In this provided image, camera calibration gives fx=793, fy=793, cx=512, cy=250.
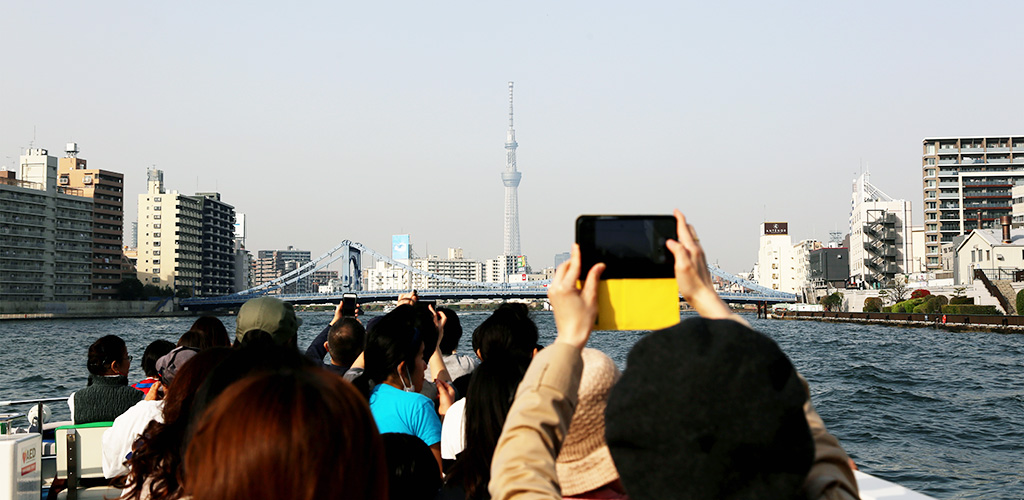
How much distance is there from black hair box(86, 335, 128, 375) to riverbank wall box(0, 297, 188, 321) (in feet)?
208

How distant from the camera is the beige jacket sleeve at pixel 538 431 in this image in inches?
42.5

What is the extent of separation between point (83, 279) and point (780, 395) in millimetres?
75720

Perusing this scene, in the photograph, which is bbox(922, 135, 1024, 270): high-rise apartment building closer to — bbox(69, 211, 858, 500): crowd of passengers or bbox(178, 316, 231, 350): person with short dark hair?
bbox(178, 316, 231, 350): person with short dark hair

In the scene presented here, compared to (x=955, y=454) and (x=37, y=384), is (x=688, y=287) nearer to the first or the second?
(x=955, y=454)

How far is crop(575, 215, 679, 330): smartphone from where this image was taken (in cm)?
121

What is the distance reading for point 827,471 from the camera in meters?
1.06

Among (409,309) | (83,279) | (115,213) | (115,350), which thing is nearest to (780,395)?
(409,309)

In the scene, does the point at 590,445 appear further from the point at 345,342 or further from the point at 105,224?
the point at 105,224

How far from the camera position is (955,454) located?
9.81 m

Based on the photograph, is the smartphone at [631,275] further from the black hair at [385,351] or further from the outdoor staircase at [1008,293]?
the outdoor staircase at [1008,293]

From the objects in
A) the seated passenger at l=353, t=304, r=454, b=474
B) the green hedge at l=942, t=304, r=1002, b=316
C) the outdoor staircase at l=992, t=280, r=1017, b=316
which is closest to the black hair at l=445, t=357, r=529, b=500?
the seated passenger at l=353, t=304, r=454, b=474

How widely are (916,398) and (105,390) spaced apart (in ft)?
47.2

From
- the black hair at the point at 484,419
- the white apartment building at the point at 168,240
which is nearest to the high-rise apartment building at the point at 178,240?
the white apartment building at the point at 168,240

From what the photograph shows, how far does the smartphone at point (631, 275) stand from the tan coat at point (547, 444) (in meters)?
0.11
